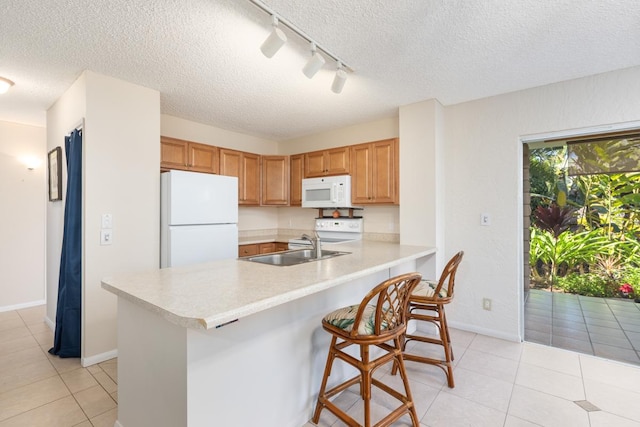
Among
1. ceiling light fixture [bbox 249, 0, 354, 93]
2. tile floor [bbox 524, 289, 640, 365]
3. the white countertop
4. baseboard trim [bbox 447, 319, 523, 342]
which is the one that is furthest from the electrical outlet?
tile floor [bbox 524, 289, 640, 365]

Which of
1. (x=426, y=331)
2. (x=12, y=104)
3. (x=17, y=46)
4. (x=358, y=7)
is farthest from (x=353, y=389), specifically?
(x=12, y=104)

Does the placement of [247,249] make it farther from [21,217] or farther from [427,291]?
[21,217]

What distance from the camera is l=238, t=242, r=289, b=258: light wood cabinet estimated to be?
4025 mm

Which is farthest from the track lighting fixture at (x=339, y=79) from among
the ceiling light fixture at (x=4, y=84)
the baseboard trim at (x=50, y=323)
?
the baseboard trim at (x=50, y=323)

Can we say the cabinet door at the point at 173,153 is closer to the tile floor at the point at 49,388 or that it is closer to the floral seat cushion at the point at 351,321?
the tile floor at the point at 49,388

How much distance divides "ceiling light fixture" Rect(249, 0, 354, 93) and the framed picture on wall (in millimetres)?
2692

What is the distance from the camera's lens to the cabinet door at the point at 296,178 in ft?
14.3

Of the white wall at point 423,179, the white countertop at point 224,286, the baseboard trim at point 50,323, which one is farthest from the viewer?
the baseboard trim at point 50,323

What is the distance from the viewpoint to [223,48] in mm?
2145

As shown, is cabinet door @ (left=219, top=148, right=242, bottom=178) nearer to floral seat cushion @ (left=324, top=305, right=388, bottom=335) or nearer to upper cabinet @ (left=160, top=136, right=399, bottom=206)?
upper cabinet @ (left=160, top=136, right=399, bottom=206)

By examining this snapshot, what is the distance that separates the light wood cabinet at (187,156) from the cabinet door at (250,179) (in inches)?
17.3

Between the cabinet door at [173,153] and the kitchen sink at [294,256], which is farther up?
the cabinet door at [173,153]

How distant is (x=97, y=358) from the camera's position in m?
2.53

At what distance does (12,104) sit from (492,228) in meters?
5.26
